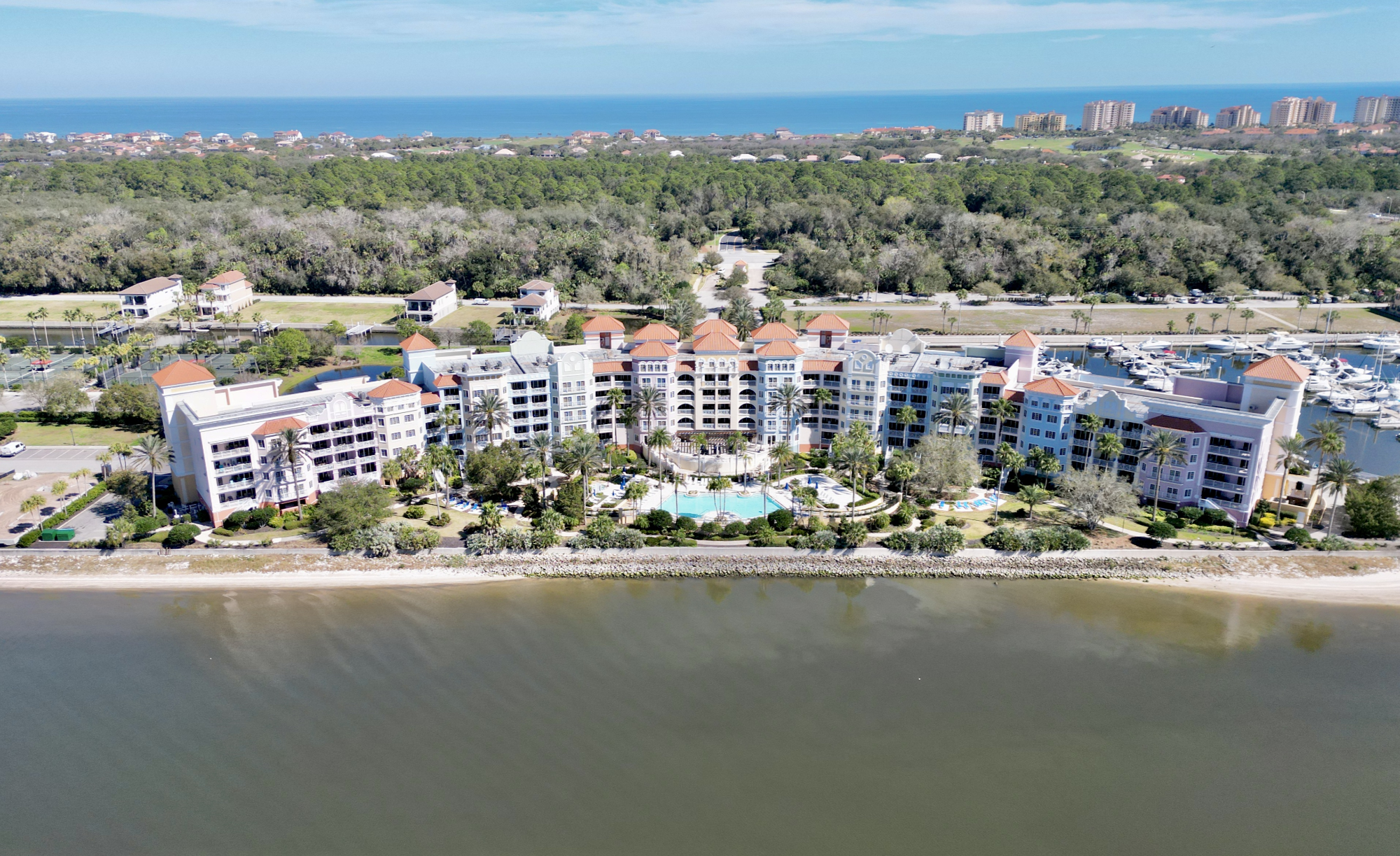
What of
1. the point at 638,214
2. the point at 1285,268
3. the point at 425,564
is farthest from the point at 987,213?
the point at 425,564

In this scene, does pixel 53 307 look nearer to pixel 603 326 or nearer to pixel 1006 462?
pixel 603 326

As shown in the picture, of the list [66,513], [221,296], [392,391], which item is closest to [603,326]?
[392,391]

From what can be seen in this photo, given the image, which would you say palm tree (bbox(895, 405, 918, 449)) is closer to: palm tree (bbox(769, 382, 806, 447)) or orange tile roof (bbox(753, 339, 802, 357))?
palm tree (bbox(769, 382, 806, 447))

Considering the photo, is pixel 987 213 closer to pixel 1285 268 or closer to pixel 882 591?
pixel 1285 268

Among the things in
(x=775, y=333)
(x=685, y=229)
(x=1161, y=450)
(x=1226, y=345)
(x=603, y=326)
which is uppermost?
(x=685, y=229)

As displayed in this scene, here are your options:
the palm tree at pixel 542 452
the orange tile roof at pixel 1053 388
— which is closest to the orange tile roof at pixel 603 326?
the palm tree at pixel 542 452

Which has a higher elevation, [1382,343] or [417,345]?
[417,345]
